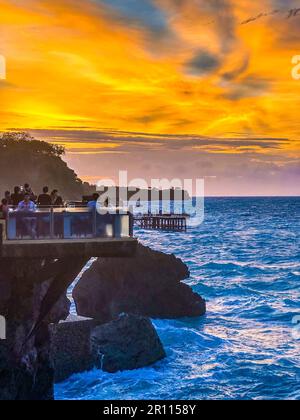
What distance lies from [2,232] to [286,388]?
1572 cm

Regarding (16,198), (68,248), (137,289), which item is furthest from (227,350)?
(68,248)

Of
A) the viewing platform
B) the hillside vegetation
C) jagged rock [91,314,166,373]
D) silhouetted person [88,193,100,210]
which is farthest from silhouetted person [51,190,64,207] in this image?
the hillside vegetation

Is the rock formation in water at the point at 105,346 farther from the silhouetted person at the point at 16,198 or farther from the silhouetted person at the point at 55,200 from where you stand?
the silhouetted person at the point at 16,198

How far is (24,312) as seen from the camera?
53.3 ft

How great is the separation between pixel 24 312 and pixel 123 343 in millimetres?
10384

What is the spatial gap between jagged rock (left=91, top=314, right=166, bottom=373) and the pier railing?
33.5 feet

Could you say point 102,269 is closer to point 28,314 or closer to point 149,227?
point 28,314

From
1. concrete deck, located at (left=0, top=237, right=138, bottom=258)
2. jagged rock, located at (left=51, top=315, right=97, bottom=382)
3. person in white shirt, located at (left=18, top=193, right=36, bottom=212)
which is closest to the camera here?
concrete deck, located at (left=0, top=237, right=138, bottom=258)

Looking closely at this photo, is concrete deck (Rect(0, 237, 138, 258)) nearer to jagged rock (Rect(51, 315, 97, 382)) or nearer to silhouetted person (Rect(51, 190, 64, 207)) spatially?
silhouetted person (Rect(51, 190, 64, 207))

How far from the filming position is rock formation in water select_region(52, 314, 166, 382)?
2402 cm

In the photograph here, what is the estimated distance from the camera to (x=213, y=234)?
381ft

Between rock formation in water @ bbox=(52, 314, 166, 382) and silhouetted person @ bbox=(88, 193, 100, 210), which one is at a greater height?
silhouetted person @ bbox=(88, 193, 100, 210)

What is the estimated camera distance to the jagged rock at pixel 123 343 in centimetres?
2572
